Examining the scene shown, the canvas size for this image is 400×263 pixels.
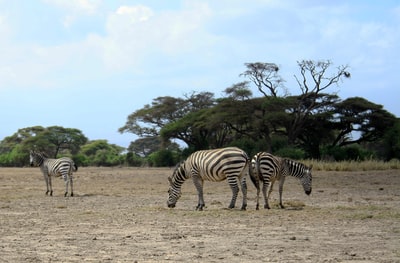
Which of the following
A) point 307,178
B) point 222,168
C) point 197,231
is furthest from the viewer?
point 307,178

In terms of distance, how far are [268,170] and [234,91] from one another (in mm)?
37994

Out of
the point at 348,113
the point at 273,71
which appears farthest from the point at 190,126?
the point at 348,113

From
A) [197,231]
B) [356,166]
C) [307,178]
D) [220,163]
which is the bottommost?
[197,231]

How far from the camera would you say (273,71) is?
163ft

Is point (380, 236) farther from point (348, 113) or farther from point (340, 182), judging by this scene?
point (348, 113)

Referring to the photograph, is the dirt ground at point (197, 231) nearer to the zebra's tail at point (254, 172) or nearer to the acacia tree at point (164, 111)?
the zebra's tail at point (254, 172)

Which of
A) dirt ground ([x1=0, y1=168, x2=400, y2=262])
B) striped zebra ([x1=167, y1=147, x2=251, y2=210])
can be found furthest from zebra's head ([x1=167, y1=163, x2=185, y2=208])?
dirt ground ([x1=0, y1=168, x2=400, y2=262])

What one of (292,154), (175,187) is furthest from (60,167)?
(292,154)

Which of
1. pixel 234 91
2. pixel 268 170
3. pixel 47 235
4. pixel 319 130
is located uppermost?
pixel 234 91

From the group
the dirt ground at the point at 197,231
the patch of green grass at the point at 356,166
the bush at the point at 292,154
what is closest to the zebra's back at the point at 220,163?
the dirt ground at the point at 197,231

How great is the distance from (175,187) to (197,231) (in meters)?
5.16

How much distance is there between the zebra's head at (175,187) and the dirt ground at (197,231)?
287 mm

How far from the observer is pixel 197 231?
10695 mm

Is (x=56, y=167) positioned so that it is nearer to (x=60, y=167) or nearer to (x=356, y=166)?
(x=60, y=167)
